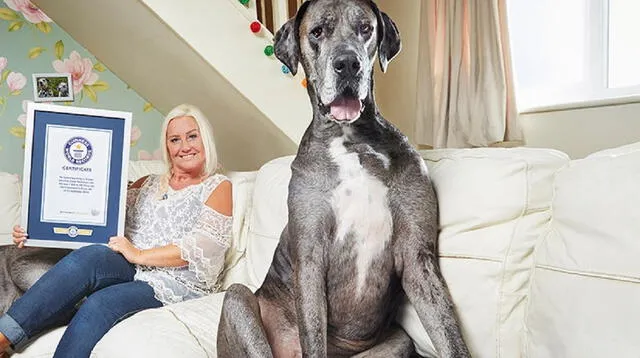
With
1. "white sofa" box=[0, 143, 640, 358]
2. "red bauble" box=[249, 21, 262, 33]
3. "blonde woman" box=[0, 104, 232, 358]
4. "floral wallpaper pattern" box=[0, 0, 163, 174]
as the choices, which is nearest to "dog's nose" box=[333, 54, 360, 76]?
"white sofa" box=[0, 143, 640, 358]

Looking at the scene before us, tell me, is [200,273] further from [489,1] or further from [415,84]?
[415,84]

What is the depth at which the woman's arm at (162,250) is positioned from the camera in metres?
2.03

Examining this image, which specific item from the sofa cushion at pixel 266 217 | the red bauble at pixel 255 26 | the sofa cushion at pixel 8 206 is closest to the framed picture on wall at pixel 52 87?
the sofa cushion at pixel 8 206

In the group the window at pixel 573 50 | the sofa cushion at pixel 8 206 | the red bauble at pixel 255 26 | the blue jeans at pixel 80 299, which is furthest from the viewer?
the window at pixel 573 50

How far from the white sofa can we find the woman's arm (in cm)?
35

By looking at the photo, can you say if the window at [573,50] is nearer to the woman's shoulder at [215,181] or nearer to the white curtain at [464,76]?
the white curtain at [464,76]

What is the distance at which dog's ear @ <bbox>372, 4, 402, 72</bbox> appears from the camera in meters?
1.40

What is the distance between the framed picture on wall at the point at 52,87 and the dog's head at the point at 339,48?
7.11 ft

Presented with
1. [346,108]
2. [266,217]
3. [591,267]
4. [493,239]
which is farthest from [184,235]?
[591,267]

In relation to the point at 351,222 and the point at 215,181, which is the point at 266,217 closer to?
the point at 215,181

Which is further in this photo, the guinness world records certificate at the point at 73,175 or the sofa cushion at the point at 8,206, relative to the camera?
the sofa cushion at the point at 8,206

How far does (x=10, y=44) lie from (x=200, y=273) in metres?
1.89

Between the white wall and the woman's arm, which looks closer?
the woman's arm

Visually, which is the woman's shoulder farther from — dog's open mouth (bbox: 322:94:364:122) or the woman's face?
dog's open mouth (bbox: 322:94:364:122)
